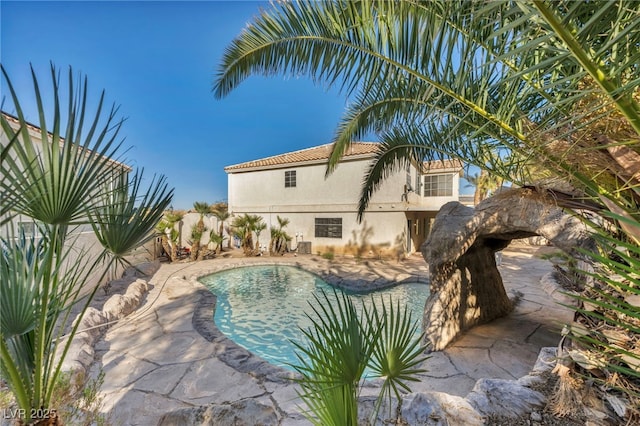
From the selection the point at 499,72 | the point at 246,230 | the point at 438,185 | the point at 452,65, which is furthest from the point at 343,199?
the point at 452,65

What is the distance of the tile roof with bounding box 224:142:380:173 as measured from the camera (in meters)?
17.0

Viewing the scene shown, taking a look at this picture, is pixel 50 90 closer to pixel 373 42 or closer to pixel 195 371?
pixel 373 42

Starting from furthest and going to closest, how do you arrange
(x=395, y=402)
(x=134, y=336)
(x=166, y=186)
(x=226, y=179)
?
1. (x=226, y=179)
2. (x=134, y=336)
3. (x=395, y=402)
4. (x=166, y=186)

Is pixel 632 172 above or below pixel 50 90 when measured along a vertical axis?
below

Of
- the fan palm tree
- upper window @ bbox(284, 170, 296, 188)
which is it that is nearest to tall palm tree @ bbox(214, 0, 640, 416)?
the fan palm tree

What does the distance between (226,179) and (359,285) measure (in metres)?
15.5

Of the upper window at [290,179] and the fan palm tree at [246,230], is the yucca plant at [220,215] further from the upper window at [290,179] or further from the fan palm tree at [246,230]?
the upper window at [290,179]

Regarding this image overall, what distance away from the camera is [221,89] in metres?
4.26

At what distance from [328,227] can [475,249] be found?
1207 cm

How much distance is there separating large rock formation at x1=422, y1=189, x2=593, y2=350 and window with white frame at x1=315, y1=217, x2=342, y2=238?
36.9ft

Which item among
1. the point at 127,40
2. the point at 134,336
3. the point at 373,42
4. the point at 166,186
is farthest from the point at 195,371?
the point at 127,40

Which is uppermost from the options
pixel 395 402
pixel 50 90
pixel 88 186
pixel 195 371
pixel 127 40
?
pixel 127 40

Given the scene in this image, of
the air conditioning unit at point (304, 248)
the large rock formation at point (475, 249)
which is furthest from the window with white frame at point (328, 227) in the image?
the large rock formation at point (475, 249)

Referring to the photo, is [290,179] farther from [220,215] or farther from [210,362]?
[210,362]
